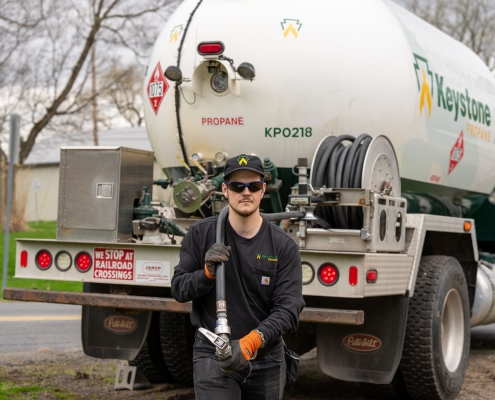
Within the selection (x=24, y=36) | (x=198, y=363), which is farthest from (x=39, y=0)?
(x=198, y=363)

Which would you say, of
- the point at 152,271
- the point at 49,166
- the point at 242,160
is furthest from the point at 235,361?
the point at 49,166

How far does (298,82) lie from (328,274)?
158 cm

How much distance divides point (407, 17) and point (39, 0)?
2010 centimetres

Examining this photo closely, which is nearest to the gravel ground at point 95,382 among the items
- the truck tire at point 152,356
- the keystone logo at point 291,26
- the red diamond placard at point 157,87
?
the truck tire at point 152,356

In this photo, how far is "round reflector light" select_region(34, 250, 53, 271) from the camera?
6328mm

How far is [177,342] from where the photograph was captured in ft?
23.5

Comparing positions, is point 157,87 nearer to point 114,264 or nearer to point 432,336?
point 114,264

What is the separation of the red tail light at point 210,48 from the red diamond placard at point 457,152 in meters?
2.30

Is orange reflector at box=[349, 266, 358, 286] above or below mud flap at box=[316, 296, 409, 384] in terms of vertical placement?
above

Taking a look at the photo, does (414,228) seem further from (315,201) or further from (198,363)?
(198,363)

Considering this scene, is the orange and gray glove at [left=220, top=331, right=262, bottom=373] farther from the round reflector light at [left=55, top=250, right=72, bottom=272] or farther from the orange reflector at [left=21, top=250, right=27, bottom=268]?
the orange reflector at [left=21, top=250, right=27, bottom=268]

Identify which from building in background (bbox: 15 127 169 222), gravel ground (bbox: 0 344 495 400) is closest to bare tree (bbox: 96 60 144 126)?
building in background (bbox: 15 127 169 222)

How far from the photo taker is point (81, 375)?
7582 millimetres

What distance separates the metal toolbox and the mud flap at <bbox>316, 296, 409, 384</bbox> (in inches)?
62.0
